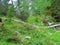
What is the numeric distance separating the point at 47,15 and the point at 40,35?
16.2 meters

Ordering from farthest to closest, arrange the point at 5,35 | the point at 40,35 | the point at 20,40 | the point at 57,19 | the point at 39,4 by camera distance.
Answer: the point at 39,4 → the point at 57,19 → the point at 40,35 → the point at 5,35 → the point at 20,40

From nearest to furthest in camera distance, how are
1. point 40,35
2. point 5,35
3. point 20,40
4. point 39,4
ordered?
point 20,40 → point 5,35 → point 40,35 → point 39,4

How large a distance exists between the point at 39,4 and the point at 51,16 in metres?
4.76

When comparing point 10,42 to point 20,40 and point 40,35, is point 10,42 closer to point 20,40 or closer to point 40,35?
point 20,40

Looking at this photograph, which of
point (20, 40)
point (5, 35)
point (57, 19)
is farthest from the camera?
point (57, 19)

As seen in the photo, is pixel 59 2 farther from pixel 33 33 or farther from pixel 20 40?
pixel 20 40

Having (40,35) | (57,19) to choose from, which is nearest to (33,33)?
(40,35)

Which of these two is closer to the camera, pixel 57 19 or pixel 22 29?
pixel 22 29

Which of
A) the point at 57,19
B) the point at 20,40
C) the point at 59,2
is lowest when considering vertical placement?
the point at 57,19

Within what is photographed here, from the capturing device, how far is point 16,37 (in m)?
10.1

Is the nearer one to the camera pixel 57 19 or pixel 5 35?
pixel 5 35

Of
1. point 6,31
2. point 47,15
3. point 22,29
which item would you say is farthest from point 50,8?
point 6,31

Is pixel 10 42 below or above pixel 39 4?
above

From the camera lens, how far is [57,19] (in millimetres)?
27453
